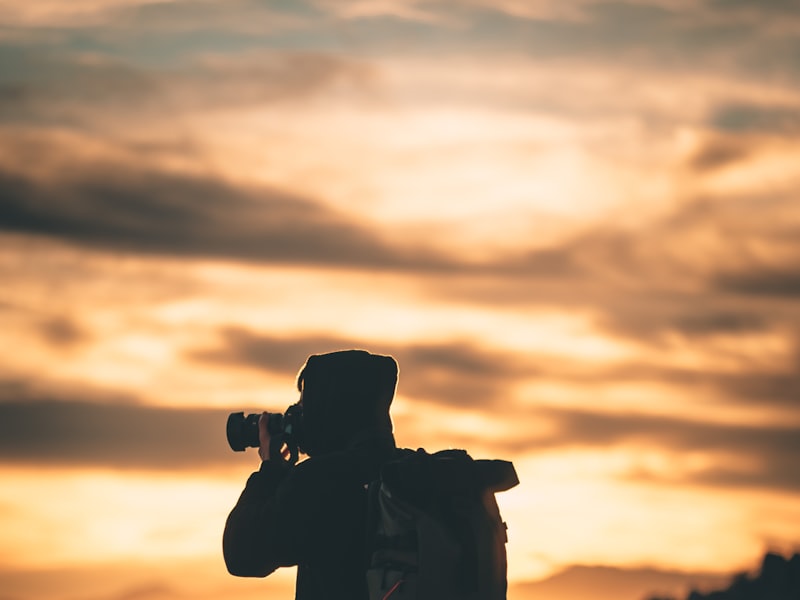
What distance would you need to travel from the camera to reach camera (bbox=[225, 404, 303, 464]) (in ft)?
27.8

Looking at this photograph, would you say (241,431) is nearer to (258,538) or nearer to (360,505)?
(258,538)

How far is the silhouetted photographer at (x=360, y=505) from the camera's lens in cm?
764

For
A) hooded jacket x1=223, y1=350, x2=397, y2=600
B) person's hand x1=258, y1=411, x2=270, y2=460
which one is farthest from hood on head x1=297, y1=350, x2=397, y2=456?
person's hand x1=258, y1=411, x2=270, y2=460

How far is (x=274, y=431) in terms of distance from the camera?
28.1 feet

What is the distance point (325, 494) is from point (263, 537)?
435 mm

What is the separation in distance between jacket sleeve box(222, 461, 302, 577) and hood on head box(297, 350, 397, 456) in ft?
1.55

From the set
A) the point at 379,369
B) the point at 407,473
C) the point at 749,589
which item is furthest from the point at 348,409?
the point at 749,589

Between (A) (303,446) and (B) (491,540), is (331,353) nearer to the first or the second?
(A) (303,446)

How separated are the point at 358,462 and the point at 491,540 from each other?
95 centimetres

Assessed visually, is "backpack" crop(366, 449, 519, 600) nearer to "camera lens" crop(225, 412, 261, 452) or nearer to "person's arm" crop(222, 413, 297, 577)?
"person's arm" crop(222, 413, 297, 577)

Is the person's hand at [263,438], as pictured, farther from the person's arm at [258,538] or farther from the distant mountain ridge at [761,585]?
the distant mountain ridge at [761,585]

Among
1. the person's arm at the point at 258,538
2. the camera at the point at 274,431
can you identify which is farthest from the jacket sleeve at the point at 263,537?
the camera at the point at 274,431

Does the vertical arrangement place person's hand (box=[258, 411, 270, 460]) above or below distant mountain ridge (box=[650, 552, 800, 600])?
below

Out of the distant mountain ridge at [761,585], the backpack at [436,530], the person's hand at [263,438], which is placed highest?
the distant mountain ridge at [761,585]
